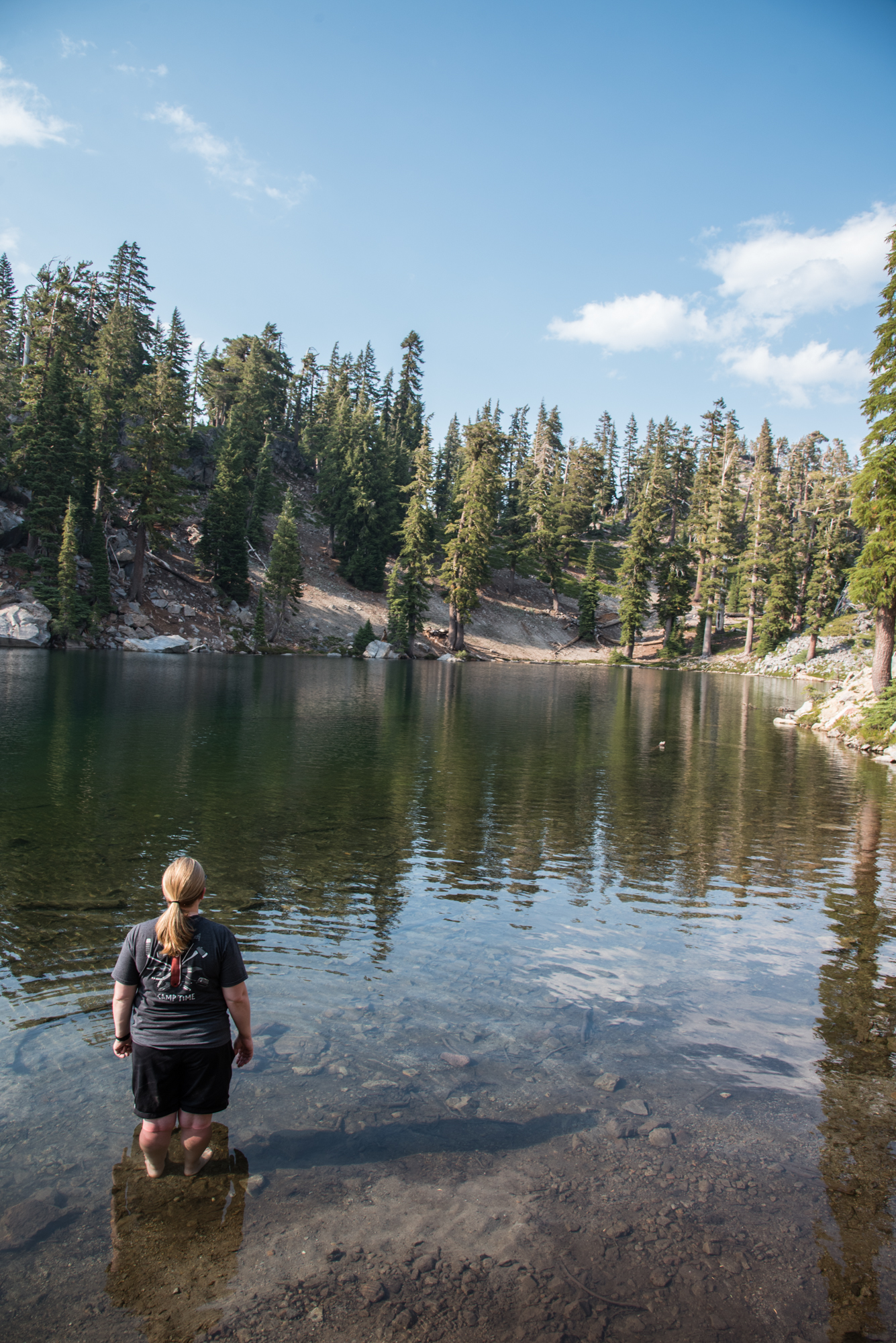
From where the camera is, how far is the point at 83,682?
3588 centimetres

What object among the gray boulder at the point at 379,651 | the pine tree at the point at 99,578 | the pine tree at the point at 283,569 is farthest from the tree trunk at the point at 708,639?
the pine tree at the point at 99,578

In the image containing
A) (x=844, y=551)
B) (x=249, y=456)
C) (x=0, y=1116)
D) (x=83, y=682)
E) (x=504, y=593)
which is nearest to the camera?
(x=0, y=1116)

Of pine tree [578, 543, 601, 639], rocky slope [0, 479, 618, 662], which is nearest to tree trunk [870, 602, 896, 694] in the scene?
rocky slope [0, 479, 618, 662]

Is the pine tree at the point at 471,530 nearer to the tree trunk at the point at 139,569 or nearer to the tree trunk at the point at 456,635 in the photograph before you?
the tree trunk at the point at 456,635

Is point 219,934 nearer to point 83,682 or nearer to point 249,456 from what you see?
point 83,682

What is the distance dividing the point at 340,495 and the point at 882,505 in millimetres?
68839

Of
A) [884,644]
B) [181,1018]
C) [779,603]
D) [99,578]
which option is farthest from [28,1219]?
[779,603]

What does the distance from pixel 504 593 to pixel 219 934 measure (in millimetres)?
98997

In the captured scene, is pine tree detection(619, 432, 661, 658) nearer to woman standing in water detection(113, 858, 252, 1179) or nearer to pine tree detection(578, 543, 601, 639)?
pine tree detection(578, 543, 601, 639)

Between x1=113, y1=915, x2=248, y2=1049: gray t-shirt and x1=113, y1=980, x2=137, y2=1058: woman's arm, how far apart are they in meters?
0.03

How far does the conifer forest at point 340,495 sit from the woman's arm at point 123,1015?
5787 centimetres

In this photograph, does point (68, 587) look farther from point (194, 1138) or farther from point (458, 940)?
point (194, 1138)

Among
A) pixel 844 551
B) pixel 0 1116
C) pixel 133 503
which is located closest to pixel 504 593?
pixel 844 551

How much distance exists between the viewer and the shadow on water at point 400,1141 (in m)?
4.98
